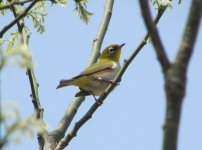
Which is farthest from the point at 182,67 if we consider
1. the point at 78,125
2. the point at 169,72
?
the point at 78,125

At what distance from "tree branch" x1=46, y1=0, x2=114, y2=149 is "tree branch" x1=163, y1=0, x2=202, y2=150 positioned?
3.30 meters

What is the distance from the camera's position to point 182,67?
1.76 meters

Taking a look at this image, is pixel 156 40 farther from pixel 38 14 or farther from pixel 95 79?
pixel 95 79

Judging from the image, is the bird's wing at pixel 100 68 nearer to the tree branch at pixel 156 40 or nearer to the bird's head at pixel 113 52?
the bird's head at pixel 113 52

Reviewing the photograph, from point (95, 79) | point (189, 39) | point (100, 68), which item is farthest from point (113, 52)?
point (189, 39)

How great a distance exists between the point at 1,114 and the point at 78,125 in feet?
9.48

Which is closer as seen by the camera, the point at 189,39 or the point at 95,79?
the point at 189,39

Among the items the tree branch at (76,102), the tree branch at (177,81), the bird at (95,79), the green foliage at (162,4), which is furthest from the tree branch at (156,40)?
the bird at (95,79)

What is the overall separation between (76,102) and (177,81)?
13.5 ft

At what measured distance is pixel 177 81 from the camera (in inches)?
67.6

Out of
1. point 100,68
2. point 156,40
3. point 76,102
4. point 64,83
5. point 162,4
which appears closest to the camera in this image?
point 156,40

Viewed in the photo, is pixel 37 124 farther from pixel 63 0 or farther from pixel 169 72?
pixel 63 0

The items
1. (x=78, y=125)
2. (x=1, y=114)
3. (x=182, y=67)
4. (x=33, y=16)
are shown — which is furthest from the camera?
(x=33, y=16)

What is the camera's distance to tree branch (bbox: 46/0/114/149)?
5160 mm
